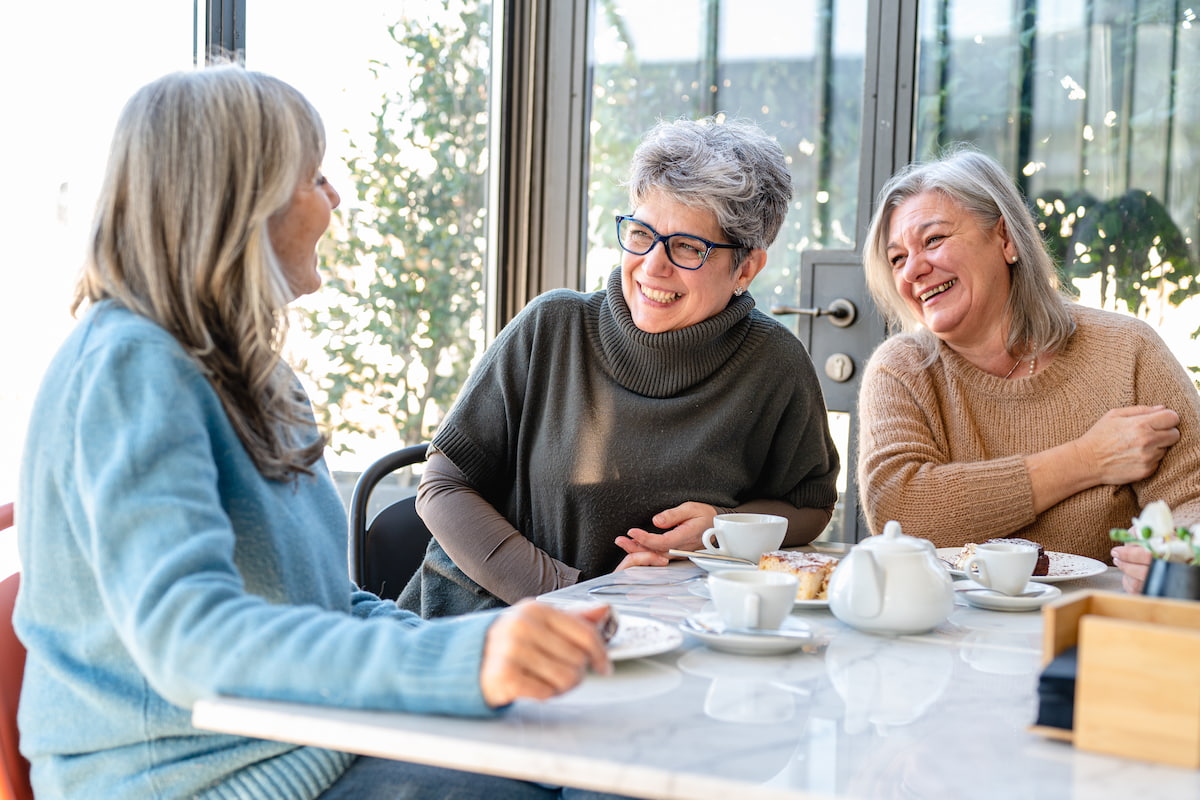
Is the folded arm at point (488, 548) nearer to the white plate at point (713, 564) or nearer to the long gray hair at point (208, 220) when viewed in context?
the white plate at point (713, 564)

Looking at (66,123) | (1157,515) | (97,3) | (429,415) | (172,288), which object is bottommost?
(429,415)

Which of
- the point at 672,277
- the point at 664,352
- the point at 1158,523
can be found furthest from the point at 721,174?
the point at 1158,523

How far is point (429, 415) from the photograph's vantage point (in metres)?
3.25

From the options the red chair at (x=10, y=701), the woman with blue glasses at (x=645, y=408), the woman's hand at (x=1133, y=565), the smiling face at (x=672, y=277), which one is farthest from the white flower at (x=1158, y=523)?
the red chair at (x=10, y=701)

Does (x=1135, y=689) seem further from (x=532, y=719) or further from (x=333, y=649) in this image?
(x=333, y=649)

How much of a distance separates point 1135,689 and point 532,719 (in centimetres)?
44

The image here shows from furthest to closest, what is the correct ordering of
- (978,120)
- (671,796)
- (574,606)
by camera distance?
(978,120)
(574,606)
(671,796)

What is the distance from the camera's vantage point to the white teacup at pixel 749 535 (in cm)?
142

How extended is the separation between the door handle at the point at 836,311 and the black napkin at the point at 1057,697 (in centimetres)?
217

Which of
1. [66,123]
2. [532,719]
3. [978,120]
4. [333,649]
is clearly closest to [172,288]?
[333,649]

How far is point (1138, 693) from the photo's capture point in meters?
0.78

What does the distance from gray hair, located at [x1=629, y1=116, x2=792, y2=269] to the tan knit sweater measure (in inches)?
15.5

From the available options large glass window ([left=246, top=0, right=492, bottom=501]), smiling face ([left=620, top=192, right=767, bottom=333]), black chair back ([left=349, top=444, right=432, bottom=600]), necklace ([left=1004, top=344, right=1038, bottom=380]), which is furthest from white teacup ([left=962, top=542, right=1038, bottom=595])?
large glass window ([left=246, top=0, right=492, bottom=501])

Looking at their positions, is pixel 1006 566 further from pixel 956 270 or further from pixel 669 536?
pixel 956 270
